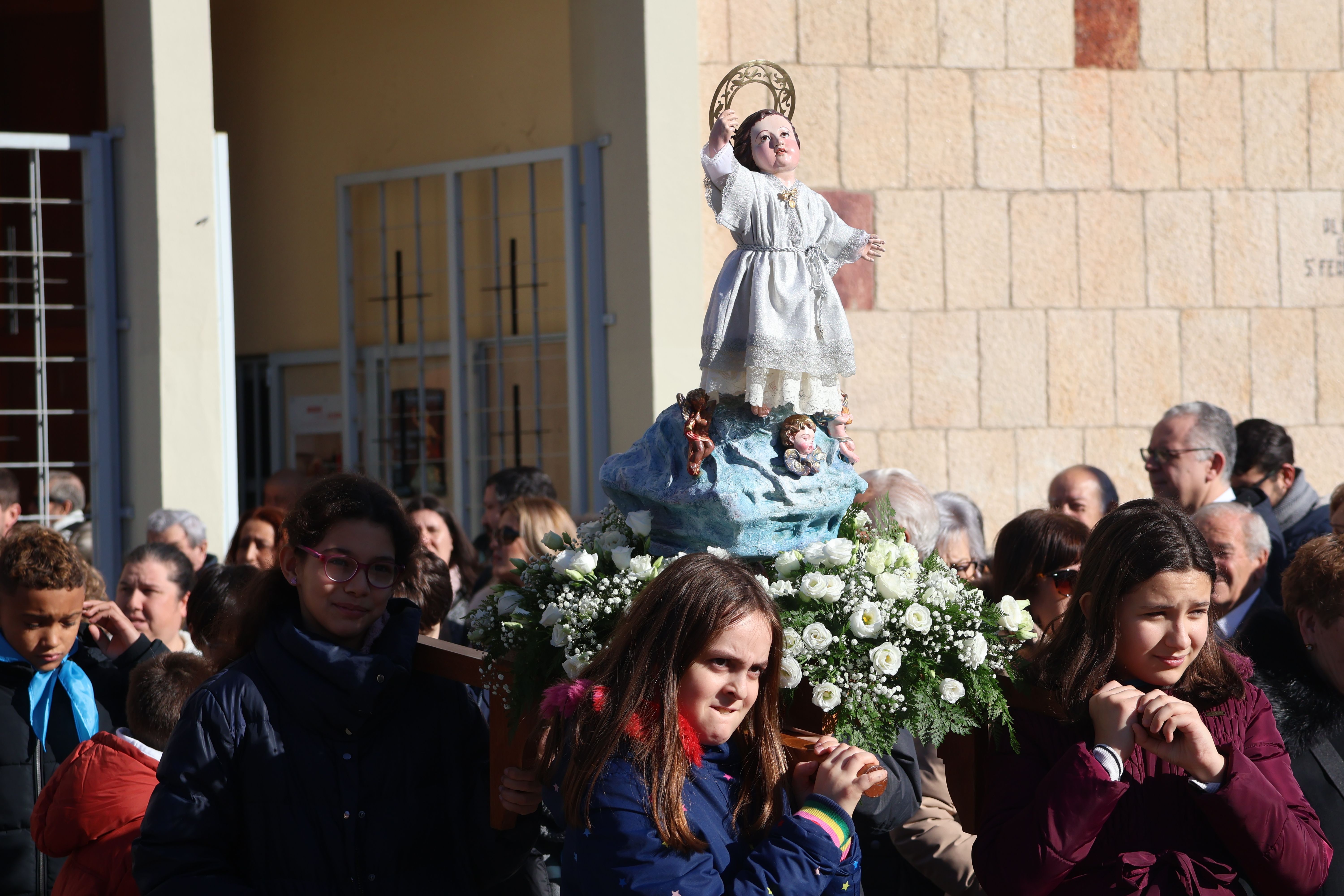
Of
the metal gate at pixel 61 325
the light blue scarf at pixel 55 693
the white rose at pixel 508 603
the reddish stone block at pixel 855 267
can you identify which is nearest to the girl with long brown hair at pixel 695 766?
the white rose at pixel 508 603

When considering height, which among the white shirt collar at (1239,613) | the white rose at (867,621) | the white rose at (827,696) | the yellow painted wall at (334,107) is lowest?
the white shirt collar at (1239,613)

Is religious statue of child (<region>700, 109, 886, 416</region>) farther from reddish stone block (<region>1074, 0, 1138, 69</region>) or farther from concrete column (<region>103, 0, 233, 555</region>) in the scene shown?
reddish stone block (<region>1074, 0, 1138, 69</region>)

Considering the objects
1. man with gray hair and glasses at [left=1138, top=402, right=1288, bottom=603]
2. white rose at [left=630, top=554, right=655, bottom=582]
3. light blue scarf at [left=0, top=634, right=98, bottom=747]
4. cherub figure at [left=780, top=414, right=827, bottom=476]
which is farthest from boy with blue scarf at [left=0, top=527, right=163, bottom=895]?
man with gray hair and glasses at [left=1138, top=402, right=1288, bottom=603]

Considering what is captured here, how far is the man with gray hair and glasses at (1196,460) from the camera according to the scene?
543 centimetres

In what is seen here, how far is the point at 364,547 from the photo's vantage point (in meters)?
2.68

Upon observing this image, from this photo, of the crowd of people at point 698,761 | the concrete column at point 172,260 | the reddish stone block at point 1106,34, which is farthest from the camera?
the reddish stone block at point 1106,34

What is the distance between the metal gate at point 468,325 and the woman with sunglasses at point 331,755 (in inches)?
180

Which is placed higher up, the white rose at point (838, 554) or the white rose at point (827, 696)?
the white rose at point (838, 554)

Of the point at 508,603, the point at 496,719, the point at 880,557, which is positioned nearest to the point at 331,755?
the point at 496,719

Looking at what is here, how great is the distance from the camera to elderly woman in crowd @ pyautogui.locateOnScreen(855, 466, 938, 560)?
371cm

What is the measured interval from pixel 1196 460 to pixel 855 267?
237 cm

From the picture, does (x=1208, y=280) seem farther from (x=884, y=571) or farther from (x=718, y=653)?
(x=718, y=653)

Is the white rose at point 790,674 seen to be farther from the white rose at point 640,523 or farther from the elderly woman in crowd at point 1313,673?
the elderly woman in crowd at point 1313,673

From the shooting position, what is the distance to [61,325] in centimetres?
896
